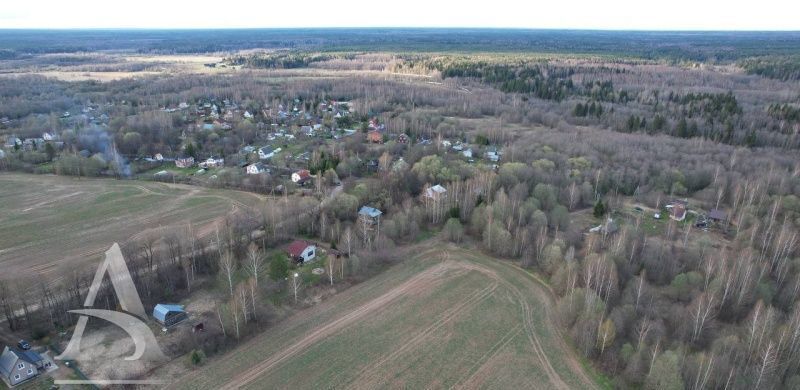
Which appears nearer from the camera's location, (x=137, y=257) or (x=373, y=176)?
(x=137, y=257)

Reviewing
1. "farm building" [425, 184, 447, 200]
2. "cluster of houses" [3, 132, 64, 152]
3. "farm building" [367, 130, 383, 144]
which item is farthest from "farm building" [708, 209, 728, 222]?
"cluster of houses" [3, 132, 64, 152]

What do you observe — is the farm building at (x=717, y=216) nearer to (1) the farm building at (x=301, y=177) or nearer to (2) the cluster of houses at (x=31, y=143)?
(1) the farm building at (x=301, y=177)

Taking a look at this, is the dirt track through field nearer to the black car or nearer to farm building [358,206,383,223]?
farm building [358,206,383,223]

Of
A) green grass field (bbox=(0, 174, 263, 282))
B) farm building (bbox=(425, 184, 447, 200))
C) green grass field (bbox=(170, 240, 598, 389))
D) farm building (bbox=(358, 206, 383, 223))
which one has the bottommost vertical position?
green grass field (bbox=(170, 240, 598, 389))

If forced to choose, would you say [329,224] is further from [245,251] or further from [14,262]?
[14,262]

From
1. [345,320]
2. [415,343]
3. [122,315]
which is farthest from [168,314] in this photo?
[415,343]

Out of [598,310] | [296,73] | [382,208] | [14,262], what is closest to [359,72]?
[296,73]
